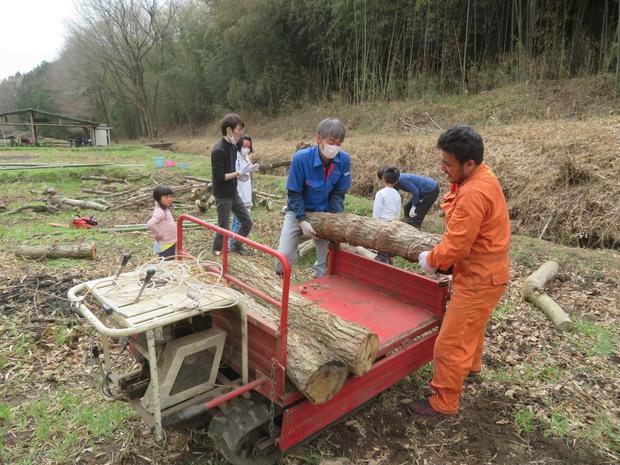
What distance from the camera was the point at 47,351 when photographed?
3.93 m

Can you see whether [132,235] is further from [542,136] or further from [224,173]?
[542,136]

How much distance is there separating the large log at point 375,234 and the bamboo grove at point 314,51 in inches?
374

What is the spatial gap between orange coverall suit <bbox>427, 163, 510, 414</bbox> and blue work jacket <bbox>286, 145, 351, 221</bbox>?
1.38 meters

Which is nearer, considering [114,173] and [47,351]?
[47,351]

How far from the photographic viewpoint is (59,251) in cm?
611

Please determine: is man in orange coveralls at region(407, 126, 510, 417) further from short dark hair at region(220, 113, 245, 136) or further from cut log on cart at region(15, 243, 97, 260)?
cut log on cart at region(15, 243, 97, 260)

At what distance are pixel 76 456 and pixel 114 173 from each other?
12.6m

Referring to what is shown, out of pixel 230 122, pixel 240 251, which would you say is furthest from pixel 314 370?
pixel 240 251

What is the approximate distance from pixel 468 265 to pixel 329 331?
110 centimetres

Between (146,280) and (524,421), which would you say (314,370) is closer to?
(146,280)

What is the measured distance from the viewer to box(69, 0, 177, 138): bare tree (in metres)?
36.5

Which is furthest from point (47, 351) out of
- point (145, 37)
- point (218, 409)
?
point (145, 37)

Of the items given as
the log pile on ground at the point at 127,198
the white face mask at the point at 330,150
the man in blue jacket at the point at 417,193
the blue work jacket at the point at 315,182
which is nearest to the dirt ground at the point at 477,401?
the blue work jacket at the point at 315,182

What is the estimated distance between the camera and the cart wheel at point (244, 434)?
2359 mm
